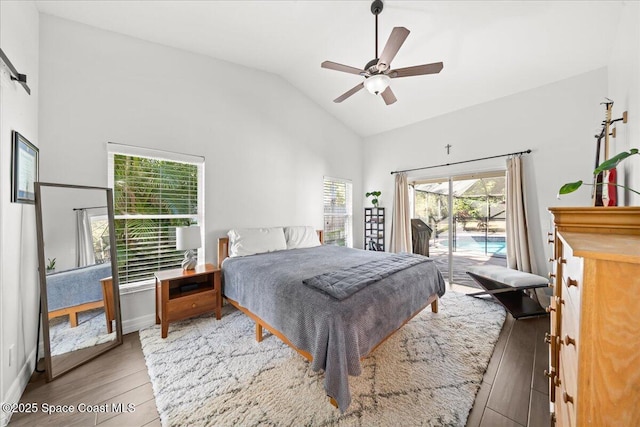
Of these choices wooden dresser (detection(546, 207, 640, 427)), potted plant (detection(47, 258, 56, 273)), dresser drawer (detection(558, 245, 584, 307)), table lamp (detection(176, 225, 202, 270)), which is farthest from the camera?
table lamp (detection(176, 225, 202, 270))

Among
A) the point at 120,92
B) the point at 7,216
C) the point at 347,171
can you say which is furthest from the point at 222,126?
the point at 347,171

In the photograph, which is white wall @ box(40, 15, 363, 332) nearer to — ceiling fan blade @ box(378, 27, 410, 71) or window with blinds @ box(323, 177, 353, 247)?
window with blinds @ box(323, 177, 353, 247)

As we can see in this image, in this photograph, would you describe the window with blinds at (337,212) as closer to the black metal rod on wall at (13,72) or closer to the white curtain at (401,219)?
the white curtain at (401,219)

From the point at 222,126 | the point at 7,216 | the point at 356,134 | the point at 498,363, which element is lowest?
the point at 498,363

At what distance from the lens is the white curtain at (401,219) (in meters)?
4.74

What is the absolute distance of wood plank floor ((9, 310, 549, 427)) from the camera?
154 cm

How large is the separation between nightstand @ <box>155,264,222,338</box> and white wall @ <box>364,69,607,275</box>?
4079 mm

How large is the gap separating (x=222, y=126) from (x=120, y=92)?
111 centimetres

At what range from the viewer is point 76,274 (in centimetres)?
216

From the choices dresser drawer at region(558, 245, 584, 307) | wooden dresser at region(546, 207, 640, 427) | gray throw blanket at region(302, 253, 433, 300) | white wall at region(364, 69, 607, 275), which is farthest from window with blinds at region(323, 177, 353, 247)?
wooden dresser at region(546, 207, 640, 427)

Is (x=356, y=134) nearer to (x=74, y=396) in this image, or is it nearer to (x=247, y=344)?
(x=247, y=344)

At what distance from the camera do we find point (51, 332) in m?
1.97

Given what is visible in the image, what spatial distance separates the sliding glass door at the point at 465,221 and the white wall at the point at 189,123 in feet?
7.19

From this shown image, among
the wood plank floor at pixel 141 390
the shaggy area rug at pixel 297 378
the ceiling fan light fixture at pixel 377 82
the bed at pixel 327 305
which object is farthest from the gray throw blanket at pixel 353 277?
the ceiling fan light fixture at pixel 377 82
